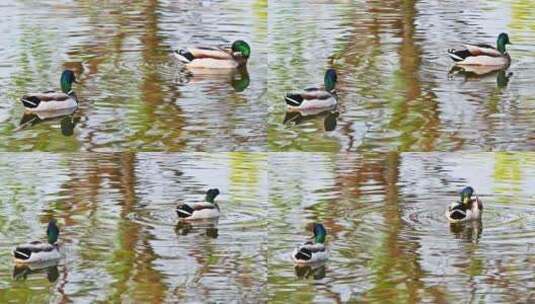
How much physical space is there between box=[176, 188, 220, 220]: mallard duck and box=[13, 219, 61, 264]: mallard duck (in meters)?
0.96

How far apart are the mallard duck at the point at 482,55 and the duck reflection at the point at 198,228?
4.19 meters

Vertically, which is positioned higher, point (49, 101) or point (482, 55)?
point (49, 101)

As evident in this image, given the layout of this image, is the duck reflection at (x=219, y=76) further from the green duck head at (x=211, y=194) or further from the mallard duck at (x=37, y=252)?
the mallard duck at (x=37, y=252)

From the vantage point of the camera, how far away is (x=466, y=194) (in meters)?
16.3

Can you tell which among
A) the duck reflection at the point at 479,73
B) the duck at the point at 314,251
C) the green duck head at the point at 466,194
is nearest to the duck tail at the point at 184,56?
the duck reflection at the point at 479,73

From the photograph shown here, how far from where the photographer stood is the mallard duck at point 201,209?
15828 millimetres

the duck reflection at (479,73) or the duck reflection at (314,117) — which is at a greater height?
the duck reflection at (314,117)

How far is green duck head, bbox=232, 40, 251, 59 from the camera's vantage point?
19719mm

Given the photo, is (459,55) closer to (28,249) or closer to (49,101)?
(49,101)

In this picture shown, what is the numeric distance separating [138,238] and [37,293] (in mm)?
1118

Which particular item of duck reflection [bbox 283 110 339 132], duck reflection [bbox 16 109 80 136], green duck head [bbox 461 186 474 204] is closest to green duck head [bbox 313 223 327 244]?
green duck head [bbox 461 186 474 204]

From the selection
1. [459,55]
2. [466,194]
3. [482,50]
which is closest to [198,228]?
[466,194]

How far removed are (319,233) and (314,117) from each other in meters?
2.81

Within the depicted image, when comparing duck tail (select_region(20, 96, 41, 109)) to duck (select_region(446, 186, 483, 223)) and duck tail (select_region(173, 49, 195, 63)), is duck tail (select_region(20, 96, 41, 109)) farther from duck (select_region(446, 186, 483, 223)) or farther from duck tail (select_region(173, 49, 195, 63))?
duck (select_region(446, 186, 483, 223))
